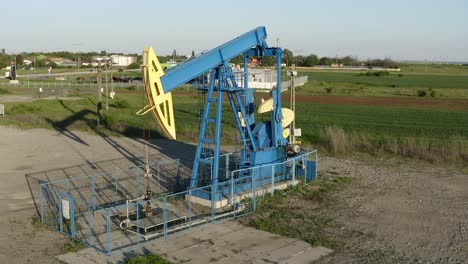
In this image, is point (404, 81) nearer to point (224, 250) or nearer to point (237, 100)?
point (237, 100)

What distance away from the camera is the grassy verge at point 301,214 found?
1149 centimetres

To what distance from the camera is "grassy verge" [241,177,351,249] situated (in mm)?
11492

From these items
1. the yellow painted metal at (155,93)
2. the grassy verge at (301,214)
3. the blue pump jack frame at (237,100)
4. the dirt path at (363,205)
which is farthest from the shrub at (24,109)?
the yellow painted metal at (155,93)

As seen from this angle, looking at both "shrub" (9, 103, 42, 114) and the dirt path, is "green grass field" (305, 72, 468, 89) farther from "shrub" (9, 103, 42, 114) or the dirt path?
the dirt path

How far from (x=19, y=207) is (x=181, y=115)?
22.7 metres

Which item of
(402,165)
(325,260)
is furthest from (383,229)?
(402,165)

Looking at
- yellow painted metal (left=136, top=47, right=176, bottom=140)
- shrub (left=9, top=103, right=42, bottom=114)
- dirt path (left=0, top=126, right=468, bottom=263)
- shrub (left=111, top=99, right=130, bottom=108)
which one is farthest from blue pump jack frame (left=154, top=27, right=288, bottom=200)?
shrub (left=111, top=99, right=130, bottom=108)

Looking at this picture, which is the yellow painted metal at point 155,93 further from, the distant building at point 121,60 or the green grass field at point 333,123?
the distant building at point 121,60

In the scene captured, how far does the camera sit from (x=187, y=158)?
2036cm

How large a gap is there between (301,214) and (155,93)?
4.94 metres

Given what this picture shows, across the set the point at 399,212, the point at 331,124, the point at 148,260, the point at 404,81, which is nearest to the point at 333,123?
the point at 331,124

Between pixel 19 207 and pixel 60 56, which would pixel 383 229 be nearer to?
pixel 19 207

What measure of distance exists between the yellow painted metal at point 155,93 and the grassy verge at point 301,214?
3.16m

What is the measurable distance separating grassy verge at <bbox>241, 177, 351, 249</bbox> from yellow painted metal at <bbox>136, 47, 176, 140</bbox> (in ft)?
10.4
